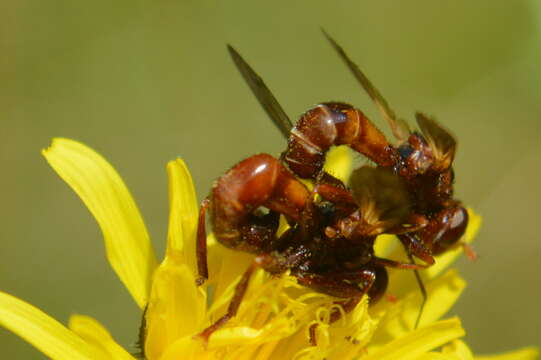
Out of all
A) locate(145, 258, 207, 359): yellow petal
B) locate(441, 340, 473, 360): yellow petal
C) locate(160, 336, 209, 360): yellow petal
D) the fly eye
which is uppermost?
locate(145, 258, 207, 359): yellow petal

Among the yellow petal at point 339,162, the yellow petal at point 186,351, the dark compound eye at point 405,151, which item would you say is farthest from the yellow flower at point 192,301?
the yellow petal at point 339,162

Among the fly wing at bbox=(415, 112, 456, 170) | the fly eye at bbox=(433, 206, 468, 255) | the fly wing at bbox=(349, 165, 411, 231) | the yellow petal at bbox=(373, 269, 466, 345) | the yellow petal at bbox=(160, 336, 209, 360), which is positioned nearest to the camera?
the fly wing at bbox=(349, 165, 411, 231)

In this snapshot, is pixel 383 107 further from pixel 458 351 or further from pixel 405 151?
pixel 458 351

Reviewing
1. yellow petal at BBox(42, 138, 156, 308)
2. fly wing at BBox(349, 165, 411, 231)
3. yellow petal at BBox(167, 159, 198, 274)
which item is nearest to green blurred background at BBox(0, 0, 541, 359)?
yellow petal at BBox(42, 138, 156, 308)

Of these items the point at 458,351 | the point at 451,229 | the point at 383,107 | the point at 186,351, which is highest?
the point at 383,107

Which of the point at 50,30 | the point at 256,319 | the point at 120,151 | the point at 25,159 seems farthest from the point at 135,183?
the point at 256,319

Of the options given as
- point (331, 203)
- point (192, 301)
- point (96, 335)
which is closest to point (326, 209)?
point (331, 203)

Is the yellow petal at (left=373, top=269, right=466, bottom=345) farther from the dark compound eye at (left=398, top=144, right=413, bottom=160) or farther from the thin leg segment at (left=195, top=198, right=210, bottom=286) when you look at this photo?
the thin leg segment at (left=195, top=198, right=210, bottom=286)
